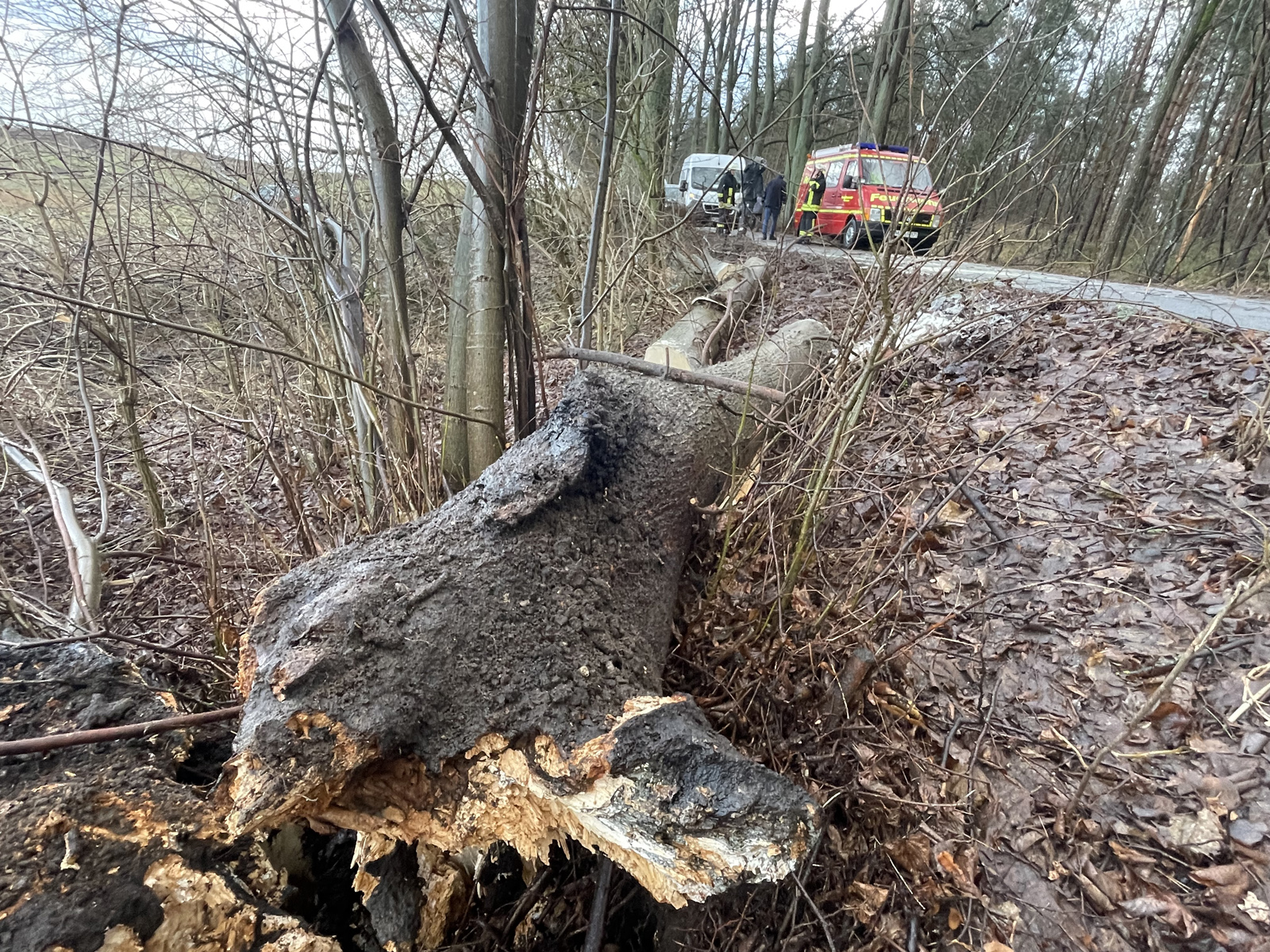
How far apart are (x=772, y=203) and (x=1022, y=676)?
939 centimetres

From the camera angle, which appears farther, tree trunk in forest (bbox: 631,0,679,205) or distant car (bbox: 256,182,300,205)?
tree trunk in forest (bbox: 631,0,679,205)

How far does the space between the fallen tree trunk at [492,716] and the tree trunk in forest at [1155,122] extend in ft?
27.5

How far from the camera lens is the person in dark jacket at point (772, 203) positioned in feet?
32.0

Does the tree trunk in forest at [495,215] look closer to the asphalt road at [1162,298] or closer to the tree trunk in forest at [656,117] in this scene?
the asphalt road at [1162,298]

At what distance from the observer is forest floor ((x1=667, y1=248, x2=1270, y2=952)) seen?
1.63m

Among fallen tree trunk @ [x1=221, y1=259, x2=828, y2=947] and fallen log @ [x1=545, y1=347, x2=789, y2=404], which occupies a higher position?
fallen log @ [x1=545, y1=347, x2=789, y2=404]

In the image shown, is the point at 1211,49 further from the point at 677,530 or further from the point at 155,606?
the point at 155,606

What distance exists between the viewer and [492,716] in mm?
1312

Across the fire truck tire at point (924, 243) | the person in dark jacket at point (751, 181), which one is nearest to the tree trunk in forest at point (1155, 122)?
the person in dark jacket at point (751, 181)

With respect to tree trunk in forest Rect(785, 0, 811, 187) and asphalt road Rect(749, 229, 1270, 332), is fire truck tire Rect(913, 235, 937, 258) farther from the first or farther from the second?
tree trunk in forest Rect(785, 0, 811, 187)

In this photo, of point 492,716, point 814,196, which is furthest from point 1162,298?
point 492,716

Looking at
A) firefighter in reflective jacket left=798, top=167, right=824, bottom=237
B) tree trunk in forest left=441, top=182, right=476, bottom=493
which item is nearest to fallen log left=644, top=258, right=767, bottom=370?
tree trunk in forest left=441, top=182, right=476, bottom=493

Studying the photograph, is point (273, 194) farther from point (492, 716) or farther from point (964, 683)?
point (964, 683)

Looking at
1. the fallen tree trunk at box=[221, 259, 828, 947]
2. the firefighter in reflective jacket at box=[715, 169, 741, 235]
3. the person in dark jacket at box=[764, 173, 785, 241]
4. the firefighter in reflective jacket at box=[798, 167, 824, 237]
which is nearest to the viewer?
the fallen tree trunk at box=[221, 259, 828, 947]
